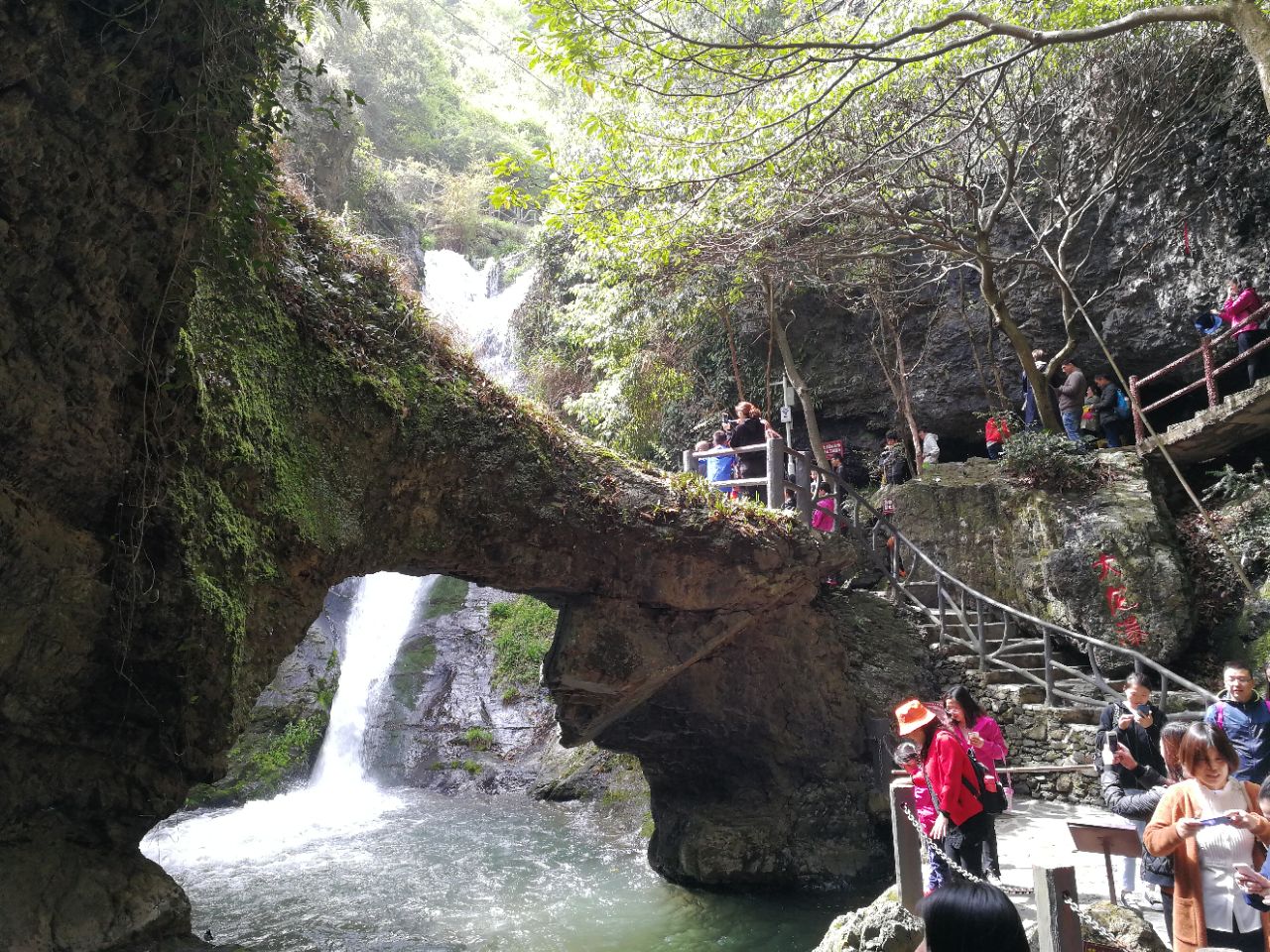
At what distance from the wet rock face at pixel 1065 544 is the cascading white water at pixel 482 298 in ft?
36.6

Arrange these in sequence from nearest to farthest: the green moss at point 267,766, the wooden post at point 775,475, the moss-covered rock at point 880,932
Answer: the moss-covered rock at point 880,932, the wooden post at point 775,475, the green moss at point 267,766

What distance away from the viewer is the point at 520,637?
1588cm

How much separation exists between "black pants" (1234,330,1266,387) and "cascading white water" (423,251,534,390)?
13961 mm

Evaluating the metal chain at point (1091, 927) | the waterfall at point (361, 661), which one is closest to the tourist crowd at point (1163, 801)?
the metal chain at point (1091, 927)

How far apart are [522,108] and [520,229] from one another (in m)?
11.2

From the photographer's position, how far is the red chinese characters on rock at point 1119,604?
976 centimetres

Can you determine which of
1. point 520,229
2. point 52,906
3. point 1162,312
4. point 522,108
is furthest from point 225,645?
point 522,108

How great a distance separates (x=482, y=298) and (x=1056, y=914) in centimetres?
2224

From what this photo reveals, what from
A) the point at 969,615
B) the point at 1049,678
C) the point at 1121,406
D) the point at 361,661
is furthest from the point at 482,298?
the point at 1049,678

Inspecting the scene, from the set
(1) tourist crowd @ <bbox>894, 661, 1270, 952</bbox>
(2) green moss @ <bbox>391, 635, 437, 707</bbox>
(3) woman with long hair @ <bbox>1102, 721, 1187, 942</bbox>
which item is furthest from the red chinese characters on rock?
(2) green moss @ <bbox>391, 635, 437, 707</bbox>

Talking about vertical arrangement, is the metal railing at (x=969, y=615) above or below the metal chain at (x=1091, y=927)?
above

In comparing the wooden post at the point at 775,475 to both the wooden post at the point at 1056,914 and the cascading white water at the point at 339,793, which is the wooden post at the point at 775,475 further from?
the cascading white water at the point at 339,793

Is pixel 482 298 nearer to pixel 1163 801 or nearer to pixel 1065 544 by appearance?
pixel 1065 544

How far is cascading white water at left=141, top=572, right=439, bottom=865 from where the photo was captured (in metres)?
10.3
